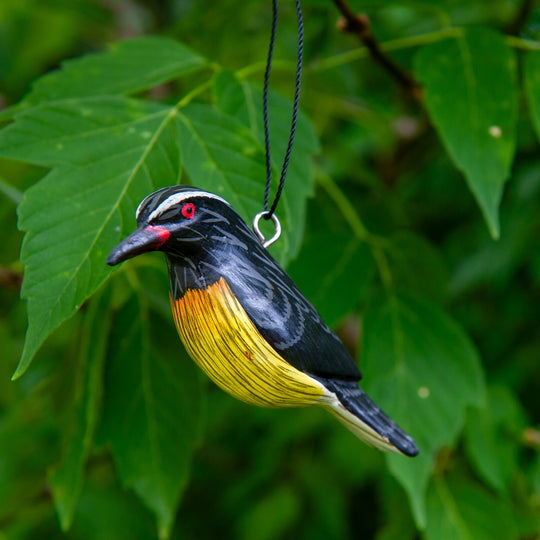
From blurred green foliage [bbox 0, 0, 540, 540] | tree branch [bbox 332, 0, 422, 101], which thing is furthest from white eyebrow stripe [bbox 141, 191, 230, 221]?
tree branch [bbox 332, 0, 422, 101]

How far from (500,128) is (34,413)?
1.03 m

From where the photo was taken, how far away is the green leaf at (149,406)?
894mm

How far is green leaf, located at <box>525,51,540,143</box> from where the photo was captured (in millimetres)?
838

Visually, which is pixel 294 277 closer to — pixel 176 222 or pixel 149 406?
pixel 149 406

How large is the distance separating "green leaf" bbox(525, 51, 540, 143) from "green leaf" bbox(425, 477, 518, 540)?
647 millimetres

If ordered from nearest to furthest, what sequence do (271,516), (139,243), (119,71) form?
(139,243)
(119,71)
(271,516)

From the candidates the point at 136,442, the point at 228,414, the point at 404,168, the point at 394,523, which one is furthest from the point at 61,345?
the point at 404,168

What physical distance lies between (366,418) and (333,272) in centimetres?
39

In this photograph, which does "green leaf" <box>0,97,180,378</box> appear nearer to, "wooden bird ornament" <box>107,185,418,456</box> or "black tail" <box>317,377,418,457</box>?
"wooden bird ornament" <box>107,185,418,456</box>

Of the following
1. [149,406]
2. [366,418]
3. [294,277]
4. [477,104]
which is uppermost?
[477,104]

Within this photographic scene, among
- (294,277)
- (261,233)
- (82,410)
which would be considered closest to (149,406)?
(82,410)

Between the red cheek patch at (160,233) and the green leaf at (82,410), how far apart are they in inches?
15.1

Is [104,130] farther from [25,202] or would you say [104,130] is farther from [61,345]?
[61,345]

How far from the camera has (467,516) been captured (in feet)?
3.43
